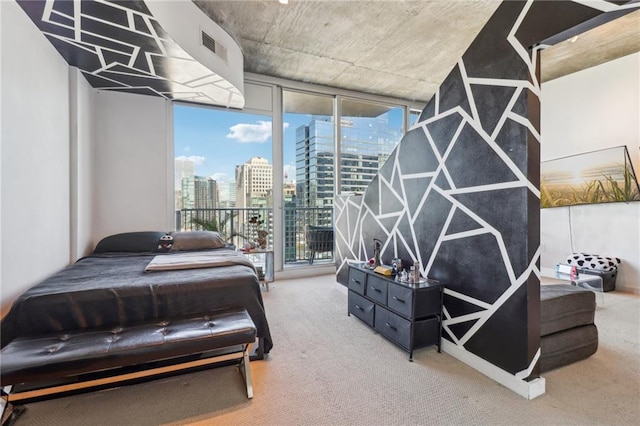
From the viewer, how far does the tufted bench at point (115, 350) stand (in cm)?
148

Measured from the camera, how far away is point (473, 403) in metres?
1.77

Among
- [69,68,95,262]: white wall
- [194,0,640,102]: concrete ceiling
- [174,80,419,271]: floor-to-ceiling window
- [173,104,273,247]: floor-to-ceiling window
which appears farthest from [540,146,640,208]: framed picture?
[69,68,95,262]: white wall

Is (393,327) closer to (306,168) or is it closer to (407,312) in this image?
(407,312)

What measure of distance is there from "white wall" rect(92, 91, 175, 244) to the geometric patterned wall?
3.32m

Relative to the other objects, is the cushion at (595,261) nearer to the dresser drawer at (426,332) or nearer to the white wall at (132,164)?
the dresser drawer at (426,332)

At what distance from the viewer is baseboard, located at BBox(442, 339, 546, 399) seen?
5.96 feet

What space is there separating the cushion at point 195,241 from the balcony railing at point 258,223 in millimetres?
697

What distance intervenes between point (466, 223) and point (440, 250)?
0.36m

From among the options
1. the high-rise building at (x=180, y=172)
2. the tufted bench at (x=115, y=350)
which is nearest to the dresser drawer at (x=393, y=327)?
the tufted bench at (x=115, y=350)

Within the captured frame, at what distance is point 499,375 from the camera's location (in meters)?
1.98

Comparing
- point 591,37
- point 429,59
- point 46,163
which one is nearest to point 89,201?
point 46,163

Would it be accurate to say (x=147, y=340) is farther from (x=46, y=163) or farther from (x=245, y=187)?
(x=245, y=187)

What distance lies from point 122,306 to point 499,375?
2612mm

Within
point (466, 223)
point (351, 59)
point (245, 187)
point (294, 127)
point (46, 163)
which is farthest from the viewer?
point (294, 127)
